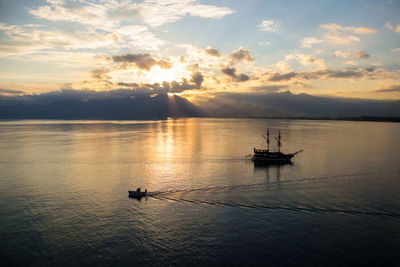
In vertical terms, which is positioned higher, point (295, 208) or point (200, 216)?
point (295, 208)

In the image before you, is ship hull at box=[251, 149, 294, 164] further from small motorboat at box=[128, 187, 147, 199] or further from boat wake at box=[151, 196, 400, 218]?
small motorboat at box=[128, 187, 147, 199]

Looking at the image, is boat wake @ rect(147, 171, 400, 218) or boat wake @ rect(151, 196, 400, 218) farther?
boat wake @ rect(147, 171, 400, 218)

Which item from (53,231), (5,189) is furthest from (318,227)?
(5,189)

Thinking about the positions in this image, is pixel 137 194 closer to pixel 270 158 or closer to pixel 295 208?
pixel 295 208

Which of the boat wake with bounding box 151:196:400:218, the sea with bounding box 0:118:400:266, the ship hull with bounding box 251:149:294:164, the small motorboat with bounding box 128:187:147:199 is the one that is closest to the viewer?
the sea with bounding box 0:118:400:266

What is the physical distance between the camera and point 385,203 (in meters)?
53.5

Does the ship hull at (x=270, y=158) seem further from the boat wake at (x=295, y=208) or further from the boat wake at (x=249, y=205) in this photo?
the boat wake at (x=295, y=208)

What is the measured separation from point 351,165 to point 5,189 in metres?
110

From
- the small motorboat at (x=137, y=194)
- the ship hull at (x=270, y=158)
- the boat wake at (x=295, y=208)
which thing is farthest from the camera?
the ship hull at (x=270, y=158)

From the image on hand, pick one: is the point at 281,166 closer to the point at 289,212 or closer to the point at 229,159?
the point at 229,159

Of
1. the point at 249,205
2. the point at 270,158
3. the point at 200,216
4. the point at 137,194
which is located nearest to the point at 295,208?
the point at 249,205

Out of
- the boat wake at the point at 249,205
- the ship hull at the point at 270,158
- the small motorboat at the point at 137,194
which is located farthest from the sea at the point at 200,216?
the ship hull at the point at 270,158

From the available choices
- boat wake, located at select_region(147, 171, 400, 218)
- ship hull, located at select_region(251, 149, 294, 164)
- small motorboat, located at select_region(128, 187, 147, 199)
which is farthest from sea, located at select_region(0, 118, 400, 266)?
Answer: ship hull, located at select_region(251, 149, 294, 164)

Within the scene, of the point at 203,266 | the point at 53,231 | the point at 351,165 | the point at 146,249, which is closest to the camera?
the point at 203,266
